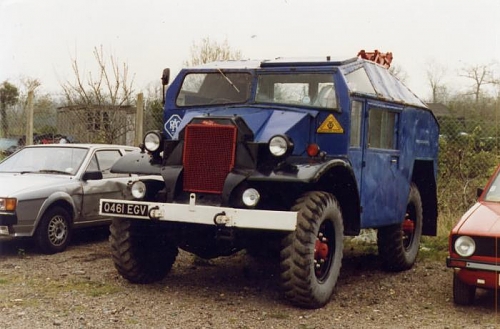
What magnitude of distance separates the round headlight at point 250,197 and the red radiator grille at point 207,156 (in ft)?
1.20

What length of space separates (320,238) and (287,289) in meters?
0.68

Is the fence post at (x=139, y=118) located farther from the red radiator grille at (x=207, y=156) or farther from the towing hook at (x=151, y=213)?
the towing hook at (x=151, y=213)

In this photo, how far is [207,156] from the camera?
20.5 feet

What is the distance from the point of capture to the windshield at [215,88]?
7.13m

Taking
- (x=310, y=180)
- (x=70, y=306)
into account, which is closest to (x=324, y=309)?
(x=310, y=180)

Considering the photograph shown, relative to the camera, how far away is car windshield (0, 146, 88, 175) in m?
9.46

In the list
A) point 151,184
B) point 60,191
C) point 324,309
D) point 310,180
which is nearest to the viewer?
point 310,180

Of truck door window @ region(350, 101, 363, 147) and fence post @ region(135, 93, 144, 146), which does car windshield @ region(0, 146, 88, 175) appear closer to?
fence post @ region(135, 93, 144, 146)

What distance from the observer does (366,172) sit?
7.16m

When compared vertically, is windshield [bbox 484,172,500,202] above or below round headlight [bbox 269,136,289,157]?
below

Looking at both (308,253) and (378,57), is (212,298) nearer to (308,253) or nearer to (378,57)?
(308,253)

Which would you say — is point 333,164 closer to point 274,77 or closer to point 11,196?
point 274,77

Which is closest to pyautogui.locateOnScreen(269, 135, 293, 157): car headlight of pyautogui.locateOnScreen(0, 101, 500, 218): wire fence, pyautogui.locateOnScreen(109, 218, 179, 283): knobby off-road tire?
pyautogui.locateOnScreen(109, 218, 179, 283): knobby off-road tire

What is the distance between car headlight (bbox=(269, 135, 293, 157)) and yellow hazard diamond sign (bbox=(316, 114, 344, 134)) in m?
0.79
